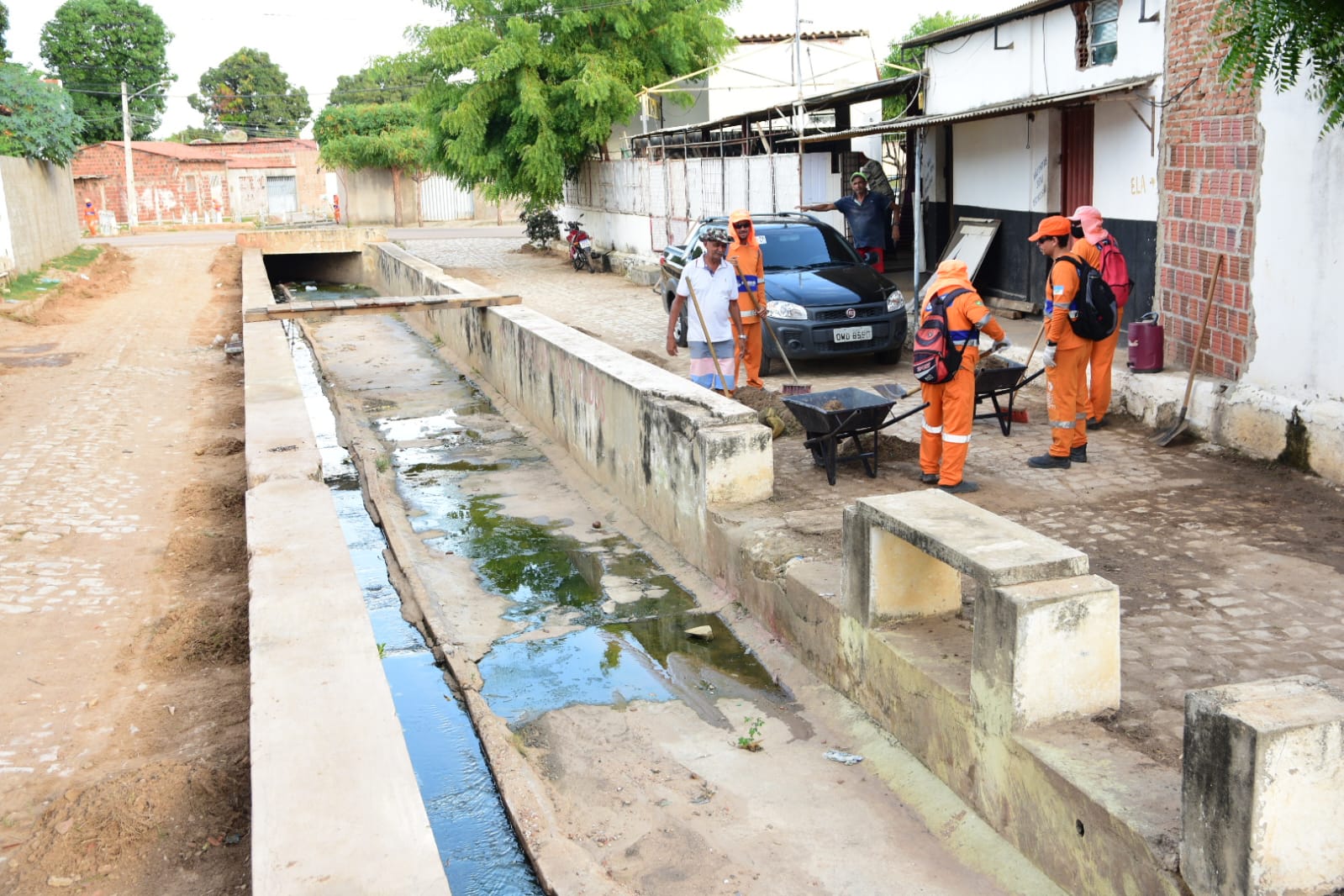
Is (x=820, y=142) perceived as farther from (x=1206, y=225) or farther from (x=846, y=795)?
(x=846, y=795)

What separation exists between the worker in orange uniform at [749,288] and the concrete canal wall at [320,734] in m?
4.87

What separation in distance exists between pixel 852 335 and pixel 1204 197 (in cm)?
388

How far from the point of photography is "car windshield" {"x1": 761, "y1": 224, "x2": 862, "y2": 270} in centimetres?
1368

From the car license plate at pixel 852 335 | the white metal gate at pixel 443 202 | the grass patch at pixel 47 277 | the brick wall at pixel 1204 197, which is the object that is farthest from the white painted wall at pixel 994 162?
the white metal gate at pixel 443 202

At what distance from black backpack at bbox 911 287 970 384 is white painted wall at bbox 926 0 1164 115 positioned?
4818mm

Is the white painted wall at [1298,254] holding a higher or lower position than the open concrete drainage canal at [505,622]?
higher

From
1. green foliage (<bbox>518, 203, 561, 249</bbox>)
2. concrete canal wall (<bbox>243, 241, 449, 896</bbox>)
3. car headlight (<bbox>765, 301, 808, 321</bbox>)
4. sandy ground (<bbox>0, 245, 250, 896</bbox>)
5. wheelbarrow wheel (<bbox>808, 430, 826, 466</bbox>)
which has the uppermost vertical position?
green foliage (<bbox>518, 203, 561, 249</bbox>)

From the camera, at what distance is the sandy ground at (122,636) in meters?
4.84

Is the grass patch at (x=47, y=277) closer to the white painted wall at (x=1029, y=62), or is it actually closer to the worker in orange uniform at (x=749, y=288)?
the worker in orange uniform at (x=749, y=288)

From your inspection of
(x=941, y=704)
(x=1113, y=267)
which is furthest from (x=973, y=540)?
(x=1113, y=267)

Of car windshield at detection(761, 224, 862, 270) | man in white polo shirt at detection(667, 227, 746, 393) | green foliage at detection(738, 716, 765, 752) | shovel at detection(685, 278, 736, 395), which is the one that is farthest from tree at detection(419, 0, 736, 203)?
green foliage at detection(738, 716, 765, 752)

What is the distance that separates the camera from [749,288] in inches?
460

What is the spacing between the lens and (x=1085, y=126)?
44.2 ft

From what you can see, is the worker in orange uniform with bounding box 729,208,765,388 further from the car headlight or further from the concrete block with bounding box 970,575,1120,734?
the concrete block with bounding box 970,575,1120,734
